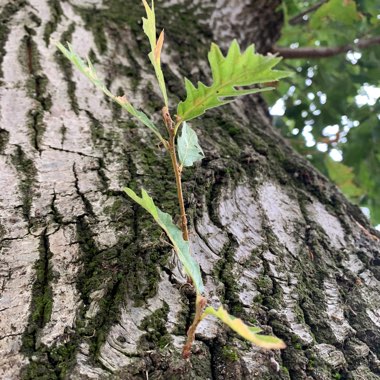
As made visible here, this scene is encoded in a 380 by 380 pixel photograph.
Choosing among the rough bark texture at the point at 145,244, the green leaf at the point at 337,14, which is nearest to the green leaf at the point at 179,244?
the rough bark texture at the point at 145,244

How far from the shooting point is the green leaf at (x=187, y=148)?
0.86 meters

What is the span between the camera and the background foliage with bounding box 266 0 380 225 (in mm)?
2404

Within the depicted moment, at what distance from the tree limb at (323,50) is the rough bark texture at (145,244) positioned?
1.10 meters

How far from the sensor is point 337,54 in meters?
2.64

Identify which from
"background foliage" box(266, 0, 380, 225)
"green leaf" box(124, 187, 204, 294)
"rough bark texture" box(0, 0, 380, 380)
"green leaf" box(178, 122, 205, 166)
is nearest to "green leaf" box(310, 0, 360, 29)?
"background foliage" box(266, 0, 380, 225)

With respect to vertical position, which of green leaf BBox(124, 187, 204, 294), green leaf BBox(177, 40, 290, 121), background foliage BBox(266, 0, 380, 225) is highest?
background foliage BBox(266, 0, 380, 225)

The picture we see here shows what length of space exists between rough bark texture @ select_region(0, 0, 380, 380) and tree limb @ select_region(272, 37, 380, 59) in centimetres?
110

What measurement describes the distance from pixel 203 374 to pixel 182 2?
1.85 metres

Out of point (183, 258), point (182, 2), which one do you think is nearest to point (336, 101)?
point (182, 2)

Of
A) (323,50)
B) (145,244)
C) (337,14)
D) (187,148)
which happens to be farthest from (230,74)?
(323,50)

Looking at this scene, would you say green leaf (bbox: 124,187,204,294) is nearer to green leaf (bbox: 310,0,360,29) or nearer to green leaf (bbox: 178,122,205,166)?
green leaf (bbox: 178,122,205,166)

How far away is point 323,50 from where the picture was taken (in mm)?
2637

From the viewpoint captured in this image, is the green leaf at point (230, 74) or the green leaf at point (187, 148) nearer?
the green leaf at point (230, 74)

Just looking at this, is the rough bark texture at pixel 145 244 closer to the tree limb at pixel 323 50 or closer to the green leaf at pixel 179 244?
the green leaf at pixel 179 244
